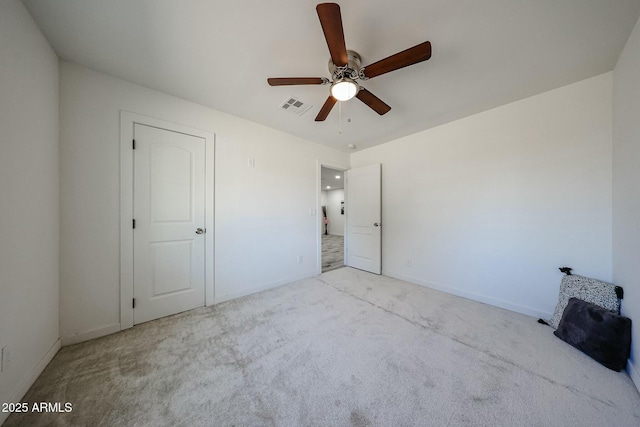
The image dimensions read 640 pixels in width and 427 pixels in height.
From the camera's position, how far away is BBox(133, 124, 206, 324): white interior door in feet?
6.85

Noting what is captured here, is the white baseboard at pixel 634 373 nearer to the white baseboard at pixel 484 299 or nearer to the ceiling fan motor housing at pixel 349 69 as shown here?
the white baseboard at pixel 484 299

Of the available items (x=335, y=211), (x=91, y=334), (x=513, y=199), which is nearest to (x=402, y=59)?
(x=513, y=199)

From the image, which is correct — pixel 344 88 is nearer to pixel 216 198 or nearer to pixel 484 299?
pixel 216 198

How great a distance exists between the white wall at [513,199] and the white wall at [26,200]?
157 inches

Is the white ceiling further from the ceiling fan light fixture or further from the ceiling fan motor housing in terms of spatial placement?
the ceiling fan light fixture

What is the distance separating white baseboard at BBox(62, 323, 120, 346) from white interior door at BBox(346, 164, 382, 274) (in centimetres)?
347

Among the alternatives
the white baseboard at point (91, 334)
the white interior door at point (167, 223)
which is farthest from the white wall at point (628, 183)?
the white baseboard at point (91, 334)

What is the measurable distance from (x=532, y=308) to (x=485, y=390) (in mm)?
1616

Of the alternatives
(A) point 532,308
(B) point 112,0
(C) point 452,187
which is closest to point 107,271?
(B) point 112,0

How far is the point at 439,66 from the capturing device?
1.78m

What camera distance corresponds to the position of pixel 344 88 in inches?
61.8

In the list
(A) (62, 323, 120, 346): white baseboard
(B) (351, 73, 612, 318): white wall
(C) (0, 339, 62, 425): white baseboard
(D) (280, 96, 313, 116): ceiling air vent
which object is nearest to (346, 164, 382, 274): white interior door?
(B) (351, 73, 612, 318): white wall

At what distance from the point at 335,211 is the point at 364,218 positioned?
5.67 meters

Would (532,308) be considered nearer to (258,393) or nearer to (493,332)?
(493,332)
